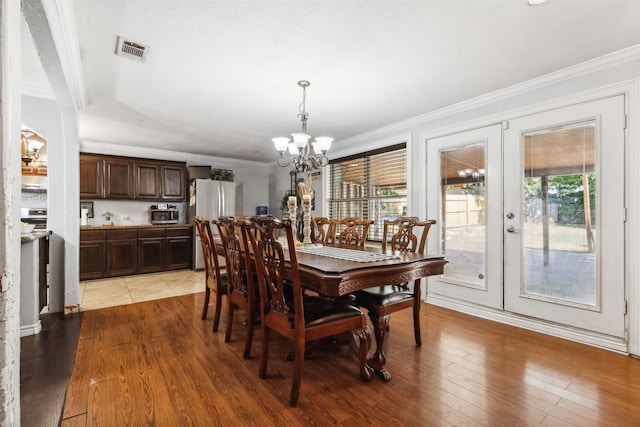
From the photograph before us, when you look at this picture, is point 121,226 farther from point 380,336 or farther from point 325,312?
point 380,336

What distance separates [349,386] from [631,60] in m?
3.21

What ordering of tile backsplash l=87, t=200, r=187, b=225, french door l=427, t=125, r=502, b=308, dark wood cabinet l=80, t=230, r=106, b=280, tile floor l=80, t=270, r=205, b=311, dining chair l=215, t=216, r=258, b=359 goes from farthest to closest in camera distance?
tile backsplash l=87, t=200, r=187, b=225 → dark wood cabinet l=80, t=230, r=106, b=280 → tile floor l=80, t=270, r=205, b=311 → french door l=427, t=125, r=502, b=308 → dining chair l=215, t=216, r=258, b=359

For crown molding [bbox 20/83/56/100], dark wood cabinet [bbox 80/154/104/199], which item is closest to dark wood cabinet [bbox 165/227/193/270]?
dark wood cabinet [bbox 80/154/104/199]

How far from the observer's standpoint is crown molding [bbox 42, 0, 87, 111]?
1.73m

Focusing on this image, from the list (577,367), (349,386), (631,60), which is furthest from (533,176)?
(349,386)

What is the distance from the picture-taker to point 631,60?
92.1 inches

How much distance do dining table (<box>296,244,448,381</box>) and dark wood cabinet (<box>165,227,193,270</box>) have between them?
4.18 m

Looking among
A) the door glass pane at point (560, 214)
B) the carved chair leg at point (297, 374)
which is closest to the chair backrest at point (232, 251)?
the carved chair leg at point (297, 374)

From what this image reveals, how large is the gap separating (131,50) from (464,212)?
350 centimetres

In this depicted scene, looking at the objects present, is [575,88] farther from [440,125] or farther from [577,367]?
[577,367]

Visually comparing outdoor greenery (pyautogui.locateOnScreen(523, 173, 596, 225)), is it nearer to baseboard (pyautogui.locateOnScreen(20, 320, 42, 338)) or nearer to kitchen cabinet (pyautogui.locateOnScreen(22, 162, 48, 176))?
baseboard (pyautogui.locateOnScreen(20, 320, 42, 338))

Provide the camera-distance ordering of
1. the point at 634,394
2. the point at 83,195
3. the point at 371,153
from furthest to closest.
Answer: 1. the point at 83,195
2. the point at 371,153
3. the point at 634,394

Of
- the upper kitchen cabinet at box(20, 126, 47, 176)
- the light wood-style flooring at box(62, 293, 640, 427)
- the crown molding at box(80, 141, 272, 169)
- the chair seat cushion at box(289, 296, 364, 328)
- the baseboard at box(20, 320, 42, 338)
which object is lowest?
the light wood-style flooring at box(62, 293, 640, 427)

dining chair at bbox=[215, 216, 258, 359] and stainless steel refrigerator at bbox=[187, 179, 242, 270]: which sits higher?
stainless steel refrigerator at bbox=[187, 179, 242, 270]
